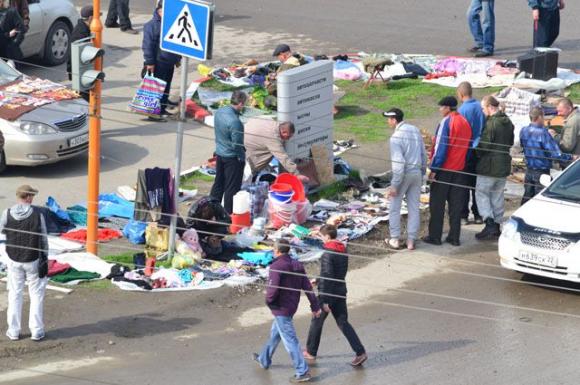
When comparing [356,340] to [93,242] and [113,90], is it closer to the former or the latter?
[93,242]

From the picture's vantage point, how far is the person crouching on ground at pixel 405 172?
16.5 meters

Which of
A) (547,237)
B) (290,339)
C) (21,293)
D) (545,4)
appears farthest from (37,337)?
(545,4)

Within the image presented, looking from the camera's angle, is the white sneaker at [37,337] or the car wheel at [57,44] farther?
the car wheel at [57,44]

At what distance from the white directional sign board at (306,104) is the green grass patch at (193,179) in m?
1.41

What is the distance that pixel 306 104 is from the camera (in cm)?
1880

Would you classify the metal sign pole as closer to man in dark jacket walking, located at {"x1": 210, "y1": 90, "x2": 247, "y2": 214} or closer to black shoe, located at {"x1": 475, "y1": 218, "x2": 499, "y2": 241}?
man in dark jacket walking, located at {"x1": 210, "y1": 90, "x2": 247, "y2": 214}

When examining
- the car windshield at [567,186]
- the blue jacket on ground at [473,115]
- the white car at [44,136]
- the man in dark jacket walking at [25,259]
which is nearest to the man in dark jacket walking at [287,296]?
the man in dark jacket walking at [25,259]

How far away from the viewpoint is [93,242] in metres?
15.9

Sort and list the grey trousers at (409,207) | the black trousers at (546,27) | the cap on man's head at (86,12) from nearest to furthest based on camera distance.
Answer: the grey trousers at (409,207) < the cap on man's head at (86,12) < the black trousers at (546,27)

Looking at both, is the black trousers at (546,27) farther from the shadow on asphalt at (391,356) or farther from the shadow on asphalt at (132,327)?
the shadow on asphalt at (132,327)

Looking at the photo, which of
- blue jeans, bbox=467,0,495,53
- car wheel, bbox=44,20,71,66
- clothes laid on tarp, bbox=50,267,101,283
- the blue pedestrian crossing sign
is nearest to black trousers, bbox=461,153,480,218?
the blue pedestrian crossing sign

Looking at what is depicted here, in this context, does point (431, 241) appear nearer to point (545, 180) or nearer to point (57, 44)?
point (545, 180)

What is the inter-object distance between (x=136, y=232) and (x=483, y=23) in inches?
456

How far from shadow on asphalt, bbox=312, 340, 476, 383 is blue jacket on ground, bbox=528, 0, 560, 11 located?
1252cm
